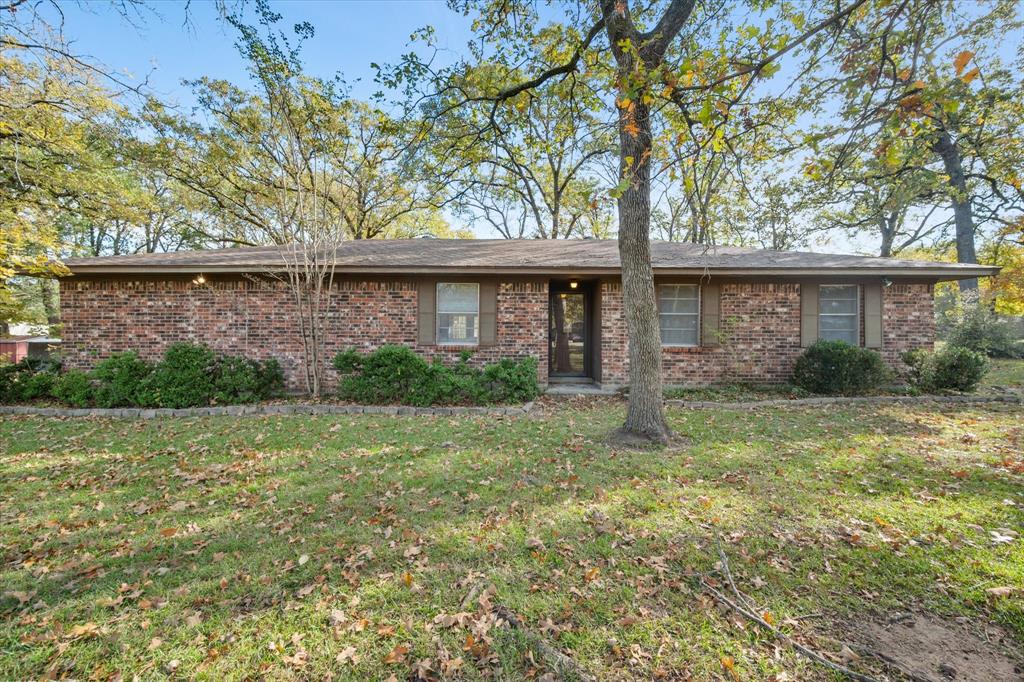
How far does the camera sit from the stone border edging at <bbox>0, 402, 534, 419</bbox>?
276 inches

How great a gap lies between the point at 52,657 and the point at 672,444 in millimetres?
5324

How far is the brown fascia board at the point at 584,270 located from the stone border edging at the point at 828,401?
2.44 m

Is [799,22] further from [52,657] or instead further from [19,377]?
[19,377]

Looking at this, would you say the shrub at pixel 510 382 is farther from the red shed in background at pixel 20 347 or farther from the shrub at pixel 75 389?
the red shed in background at pixel 20 347

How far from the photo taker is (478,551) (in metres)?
2.90

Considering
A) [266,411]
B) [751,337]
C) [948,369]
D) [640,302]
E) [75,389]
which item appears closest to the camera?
[640,302]

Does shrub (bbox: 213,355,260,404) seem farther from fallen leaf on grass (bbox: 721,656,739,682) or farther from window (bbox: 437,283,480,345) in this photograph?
fallen leaf on grass (bbox: 721,656,739,682)

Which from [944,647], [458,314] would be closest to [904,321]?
[944,647]

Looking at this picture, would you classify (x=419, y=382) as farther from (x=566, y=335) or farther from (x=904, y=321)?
(x=904, y=321)

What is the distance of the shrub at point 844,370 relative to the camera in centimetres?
798

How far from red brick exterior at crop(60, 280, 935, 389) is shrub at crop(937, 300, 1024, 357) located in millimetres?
6279

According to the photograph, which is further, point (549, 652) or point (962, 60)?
point (962, 60)

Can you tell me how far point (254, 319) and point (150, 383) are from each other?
213 centimetres

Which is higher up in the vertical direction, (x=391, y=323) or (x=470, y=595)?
(x=391, y=323)
